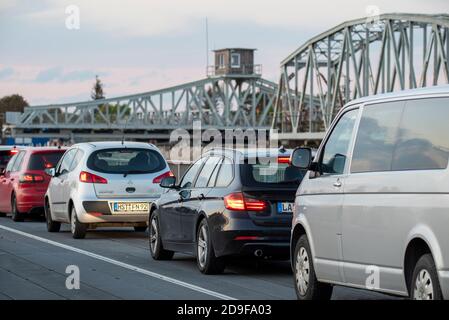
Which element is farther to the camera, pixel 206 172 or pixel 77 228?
pixel 77 228

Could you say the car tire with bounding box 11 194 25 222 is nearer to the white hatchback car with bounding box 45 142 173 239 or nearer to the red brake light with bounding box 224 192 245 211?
the white hatchback car with bounding box 45 142 173 239

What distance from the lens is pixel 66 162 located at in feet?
74.2

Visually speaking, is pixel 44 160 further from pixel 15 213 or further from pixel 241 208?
pixel 241 208

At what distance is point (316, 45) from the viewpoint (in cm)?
10000

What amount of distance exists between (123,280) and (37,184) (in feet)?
42.7

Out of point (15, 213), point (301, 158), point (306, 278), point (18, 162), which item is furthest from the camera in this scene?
point (18, 162)

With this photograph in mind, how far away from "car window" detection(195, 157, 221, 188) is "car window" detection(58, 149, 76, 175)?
22.0 feet

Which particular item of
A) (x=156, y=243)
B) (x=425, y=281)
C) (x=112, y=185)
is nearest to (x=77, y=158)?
(x=112, y=185)

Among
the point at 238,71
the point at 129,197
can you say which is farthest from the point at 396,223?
the point at 238,71

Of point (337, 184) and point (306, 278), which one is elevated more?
point (337, 184)

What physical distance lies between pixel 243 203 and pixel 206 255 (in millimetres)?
794

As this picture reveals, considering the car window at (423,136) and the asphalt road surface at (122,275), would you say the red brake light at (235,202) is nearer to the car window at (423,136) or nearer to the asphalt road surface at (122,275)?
the asphalt road surface at (122,275)

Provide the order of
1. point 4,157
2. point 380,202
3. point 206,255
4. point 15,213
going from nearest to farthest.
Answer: point 380,202 < point 206,255 < point 15,213 < point 4,157

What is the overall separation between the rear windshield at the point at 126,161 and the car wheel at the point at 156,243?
3921 mm
